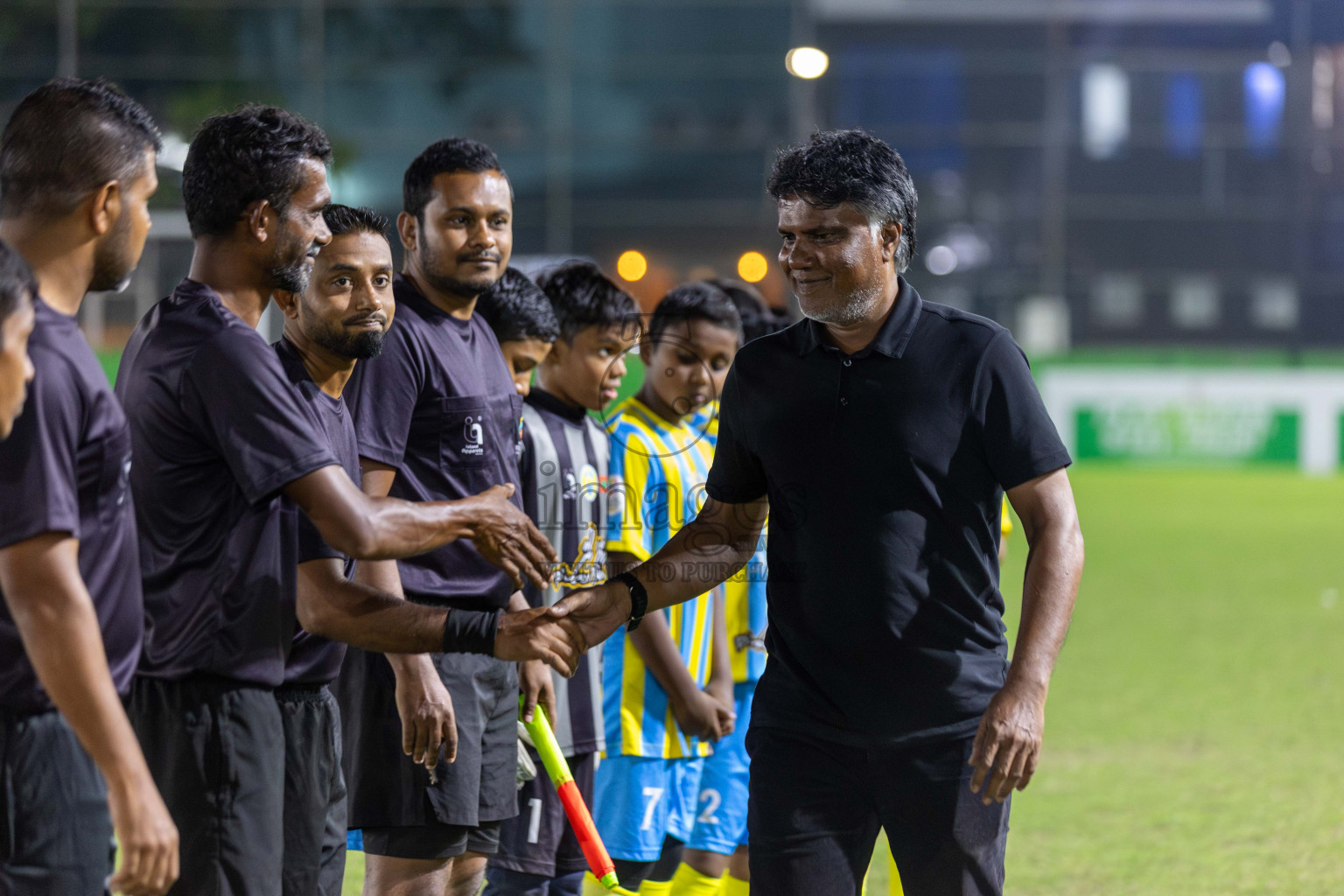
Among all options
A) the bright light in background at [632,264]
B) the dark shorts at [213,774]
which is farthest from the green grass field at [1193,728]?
the bright light in background at [632,264]

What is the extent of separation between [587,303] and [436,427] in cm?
132

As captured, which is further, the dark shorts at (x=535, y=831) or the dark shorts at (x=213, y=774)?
the dark shorts at (x=535, y=831)

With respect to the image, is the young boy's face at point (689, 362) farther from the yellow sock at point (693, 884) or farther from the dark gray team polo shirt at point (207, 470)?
the dark gray team polo shirt at point (207, 470)

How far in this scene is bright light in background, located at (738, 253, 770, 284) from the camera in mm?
27312

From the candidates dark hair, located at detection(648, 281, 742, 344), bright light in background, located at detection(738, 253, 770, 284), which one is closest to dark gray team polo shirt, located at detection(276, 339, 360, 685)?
dark hair, located at detection(648, 281, 742, 344)

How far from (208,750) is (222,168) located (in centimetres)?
118

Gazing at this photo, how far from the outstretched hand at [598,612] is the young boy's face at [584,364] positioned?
1357 mm

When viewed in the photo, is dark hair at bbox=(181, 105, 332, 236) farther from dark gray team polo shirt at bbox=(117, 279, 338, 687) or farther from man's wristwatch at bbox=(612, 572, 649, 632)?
man's wristwatch at bbox=(612, 572, 649, 632)

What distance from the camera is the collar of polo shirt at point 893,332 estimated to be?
3.25m

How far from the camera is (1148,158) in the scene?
29500 millimetres

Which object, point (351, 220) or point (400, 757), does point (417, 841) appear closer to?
point (400, 757)

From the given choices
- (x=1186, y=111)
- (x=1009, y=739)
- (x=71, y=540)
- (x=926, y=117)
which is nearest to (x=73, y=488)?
(x=71, y=540)

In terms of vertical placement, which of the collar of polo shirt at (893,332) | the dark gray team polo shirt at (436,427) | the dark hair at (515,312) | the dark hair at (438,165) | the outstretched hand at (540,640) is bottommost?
the outstretched hand at (540,640)

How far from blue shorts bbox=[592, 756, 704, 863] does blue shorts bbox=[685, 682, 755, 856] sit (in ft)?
0.22
